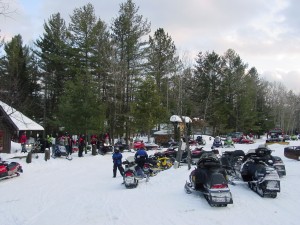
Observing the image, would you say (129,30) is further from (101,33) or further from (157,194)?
(157,194)

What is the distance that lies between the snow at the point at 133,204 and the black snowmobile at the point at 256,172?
0.27m

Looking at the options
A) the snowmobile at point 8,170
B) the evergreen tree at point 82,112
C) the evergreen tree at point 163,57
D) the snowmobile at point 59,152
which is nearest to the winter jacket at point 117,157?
the snowmobile at point 8,170

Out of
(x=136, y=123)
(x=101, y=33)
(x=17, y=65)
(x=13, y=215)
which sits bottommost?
(x=13, y=215)

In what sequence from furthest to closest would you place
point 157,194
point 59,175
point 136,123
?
1. point 136,123
2. point 59,175
3. point 157,194

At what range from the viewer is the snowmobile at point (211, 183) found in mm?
9633

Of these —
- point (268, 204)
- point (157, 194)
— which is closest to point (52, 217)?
point (157, 194)

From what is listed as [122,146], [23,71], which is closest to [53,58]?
[23,71]

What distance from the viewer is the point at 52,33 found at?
46406 millimetres

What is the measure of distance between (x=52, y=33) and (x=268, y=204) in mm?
41650

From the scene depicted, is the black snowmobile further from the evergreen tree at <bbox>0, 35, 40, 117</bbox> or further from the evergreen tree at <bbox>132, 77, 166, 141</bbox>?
the evergreen tree at <bbox>0, 35, 40, 117</bbox>

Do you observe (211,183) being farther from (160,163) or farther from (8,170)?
(8,170)

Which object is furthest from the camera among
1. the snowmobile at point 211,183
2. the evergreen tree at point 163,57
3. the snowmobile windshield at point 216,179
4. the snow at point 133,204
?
the evergreen tree at point 163,57

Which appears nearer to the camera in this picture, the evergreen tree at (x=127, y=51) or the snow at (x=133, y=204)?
the snow at (x=133, y=204)

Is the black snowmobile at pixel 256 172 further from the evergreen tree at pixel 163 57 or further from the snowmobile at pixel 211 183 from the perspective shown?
the evergreen tree at pixel 163 57
